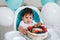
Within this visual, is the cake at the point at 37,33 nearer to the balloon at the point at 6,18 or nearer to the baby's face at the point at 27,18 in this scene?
the baby's face at the point at 27,18

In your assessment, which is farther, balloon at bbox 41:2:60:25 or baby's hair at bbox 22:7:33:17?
balloon at bbox 41:2:60:25

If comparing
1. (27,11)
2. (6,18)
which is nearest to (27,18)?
(27,11)

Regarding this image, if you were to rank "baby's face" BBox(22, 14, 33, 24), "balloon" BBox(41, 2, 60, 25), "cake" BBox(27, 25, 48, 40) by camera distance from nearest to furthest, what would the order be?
"cake" BBox(27, 25, 48, 40), "baby's face" BBox(22, 14, 33, 24), "balloon" BBox(41, 2, 60, 25)

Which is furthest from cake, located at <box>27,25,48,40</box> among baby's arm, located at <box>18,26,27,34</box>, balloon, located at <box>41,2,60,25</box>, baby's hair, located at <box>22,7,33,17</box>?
balloon, located at <box>41,2,60,25</box>

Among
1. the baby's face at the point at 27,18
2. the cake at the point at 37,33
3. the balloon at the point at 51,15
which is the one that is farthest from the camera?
the balloon at the point at 51,15

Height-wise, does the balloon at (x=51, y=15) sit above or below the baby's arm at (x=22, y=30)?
above

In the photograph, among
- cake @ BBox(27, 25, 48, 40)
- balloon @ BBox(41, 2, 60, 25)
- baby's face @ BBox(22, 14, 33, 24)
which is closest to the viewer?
cake @ BBox(27, 25, 48, 40)

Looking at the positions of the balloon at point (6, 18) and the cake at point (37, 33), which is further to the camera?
the balloon at point (6, 18)

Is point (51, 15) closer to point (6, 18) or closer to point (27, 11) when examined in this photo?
point (27, 11)

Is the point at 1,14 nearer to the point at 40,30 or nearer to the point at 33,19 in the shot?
the point at 33,19

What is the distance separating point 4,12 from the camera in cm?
136

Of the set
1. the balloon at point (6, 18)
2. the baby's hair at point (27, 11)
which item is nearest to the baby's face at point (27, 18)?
the baby's hair at point (27, 11)

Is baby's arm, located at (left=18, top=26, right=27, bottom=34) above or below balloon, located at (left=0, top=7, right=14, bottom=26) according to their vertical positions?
below

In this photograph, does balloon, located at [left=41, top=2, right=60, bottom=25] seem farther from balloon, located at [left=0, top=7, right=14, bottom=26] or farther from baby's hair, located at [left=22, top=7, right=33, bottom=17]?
balloon, located at [left=0, top=7, right=14, bottom=26]
